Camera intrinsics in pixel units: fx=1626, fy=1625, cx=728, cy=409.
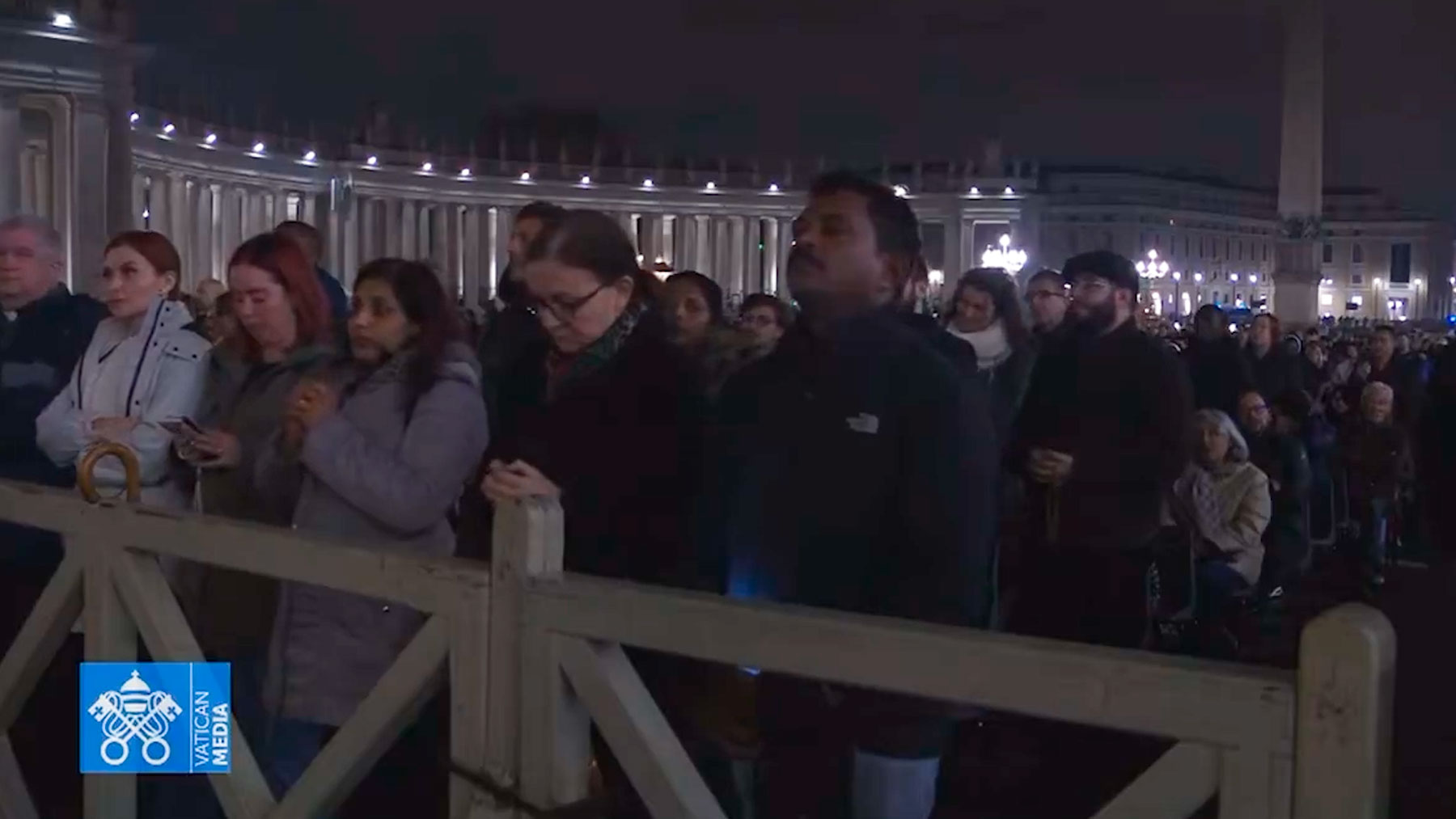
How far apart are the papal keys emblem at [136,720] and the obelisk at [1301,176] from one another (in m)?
35.0

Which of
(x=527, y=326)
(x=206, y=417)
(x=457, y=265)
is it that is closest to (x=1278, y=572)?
(x=527, y=326)

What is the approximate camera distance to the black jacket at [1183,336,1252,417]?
11.9 meters

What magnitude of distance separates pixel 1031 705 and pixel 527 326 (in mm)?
5208

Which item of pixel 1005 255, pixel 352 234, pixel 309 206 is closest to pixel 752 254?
pixel 1005 255

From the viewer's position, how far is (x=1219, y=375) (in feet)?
39.4

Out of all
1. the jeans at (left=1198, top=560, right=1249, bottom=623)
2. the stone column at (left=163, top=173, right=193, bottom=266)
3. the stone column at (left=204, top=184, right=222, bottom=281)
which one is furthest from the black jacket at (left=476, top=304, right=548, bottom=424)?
the stone column at (left=204, top=184, right=222, bottom=281)

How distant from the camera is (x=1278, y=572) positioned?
10000 mm

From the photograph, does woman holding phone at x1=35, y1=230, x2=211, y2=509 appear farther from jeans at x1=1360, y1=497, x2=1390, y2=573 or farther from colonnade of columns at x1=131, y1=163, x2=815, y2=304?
colonnade of columns at x1=131, y1=163, x2=815, y2=304

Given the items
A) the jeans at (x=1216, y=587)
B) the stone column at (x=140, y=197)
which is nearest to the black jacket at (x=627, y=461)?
the jeans at (x=1216, y=587)

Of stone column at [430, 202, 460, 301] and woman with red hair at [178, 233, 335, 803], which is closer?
woman with red hair at [178, 233, 335, 803]

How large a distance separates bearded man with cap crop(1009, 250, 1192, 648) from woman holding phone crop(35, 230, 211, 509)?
3.18 m

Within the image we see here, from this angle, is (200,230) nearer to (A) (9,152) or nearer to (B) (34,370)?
(A) (9,152)

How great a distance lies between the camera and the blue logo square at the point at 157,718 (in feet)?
12.6

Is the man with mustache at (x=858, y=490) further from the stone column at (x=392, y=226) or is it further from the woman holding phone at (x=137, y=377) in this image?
the stone column at (x=392, y=226)
